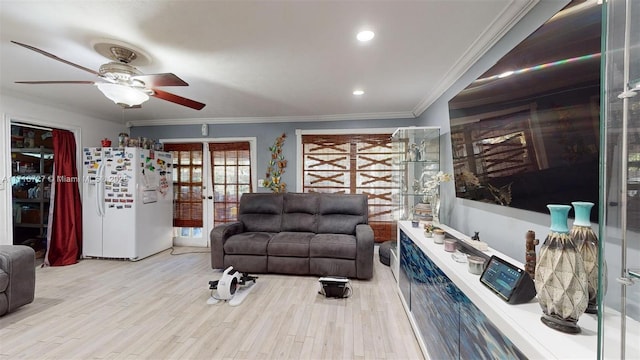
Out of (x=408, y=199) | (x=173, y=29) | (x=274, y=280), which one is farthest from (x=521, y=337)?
(x=274, y=280)

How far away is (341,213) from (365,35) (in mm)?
2495

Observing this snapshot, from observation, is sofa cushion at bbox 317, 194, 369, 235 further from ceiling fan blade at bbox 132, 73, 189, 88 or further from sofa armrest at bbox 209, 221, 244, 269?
ceiling fan blade at bbox 132, 73, 189, 88

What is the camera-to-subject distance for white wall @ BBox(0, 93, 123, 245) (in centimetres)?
309

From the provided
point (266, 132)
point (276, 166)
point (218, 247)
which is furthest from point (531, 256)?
point (266, 132)

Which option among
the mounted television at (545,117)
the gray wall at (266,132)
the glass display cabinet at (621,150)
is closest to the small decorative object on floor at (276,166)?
the gray wall at (266,132)

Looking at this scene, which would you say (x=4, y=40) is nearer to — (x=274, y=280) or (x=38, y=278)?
(x=38, y=278)

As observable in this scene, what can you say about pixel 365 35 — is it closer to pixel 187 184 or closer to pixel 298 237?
pixel 298 237

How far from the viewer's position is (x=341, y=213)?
3.79 metres

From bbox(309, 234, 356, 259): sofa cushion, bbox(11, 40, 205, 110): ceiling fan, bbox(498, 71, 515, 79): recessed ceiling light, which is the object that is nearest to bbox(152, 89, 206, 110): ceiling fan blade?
bbox(11, 40, 205, 110): ceiling fan

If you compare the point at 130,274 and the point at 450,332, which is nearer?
the point at 450,332

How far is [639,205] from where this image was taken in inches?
23.4

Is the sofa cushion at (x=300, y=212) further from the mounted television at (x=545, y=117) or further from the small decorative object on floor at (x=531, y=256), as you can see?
the small decorative object on floor at (x=531, y=256)

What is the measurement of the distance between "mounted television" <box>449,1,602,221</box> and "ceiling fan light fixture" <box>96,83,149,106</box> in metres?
2.62

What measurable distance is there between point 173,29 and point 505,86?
2186mm
